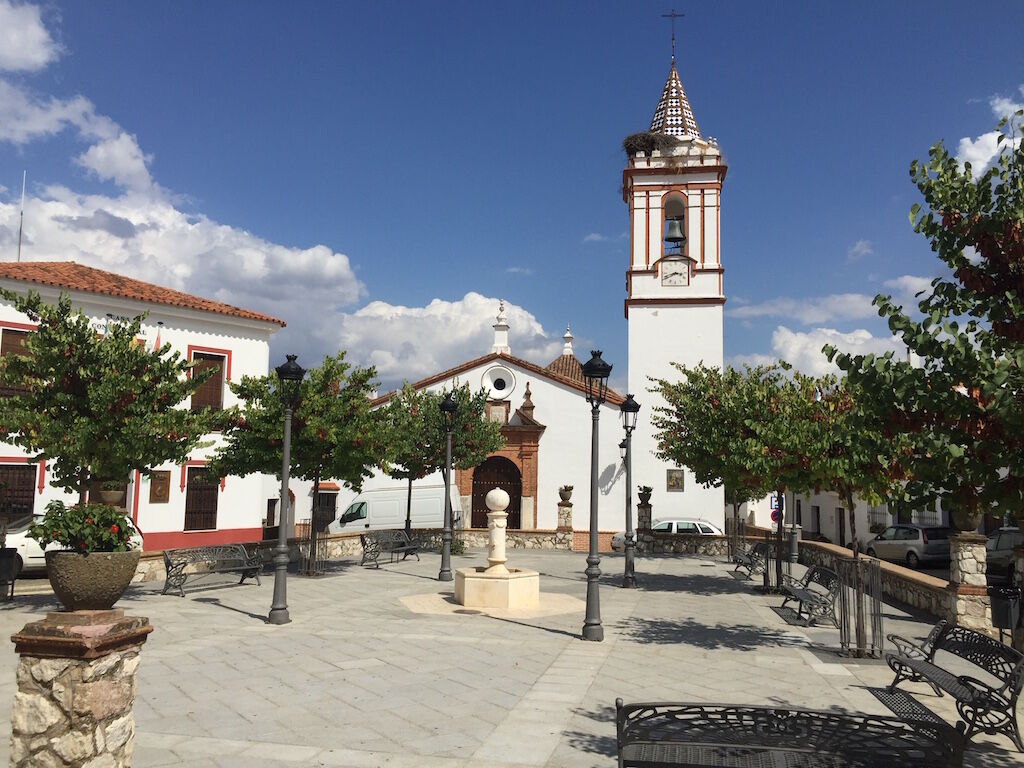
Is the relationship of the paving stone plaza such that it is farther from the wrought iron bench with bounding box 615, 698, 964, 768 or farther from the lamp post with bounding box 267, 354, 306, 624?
the wrought iron bench with bounding box 615, 698, 964, 768

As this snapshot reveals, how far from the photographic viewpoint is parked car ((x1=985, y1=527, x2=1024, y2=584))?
55.8 ft

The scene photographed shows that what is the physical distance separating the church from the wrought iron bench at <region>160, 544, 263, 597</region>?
1299 cm

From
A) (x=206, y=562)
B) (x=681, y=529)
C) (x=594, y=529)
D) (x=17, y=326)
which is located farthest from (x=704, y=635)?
(x=17, y=326)

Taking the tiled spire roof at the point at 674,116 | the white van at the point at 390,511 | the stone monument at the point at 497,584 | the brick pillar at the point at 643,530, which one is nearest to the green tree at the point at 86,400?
the stone monument at the point at 497,584

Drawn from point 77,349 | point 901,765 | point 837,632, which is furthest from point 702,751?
point 77,349

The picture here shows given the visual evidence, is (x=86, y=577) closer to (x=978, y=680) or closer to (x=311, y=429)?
(x=978, y=680)

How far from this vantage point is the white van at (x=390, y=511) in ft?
82.8

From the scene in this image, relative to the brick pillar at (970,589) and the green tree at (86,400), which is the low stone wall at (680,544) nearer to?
the brick pillar at (970,589)

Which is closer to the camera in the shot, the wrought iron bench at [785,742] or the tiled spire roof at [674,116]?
the wrought iron bench at [785,742]

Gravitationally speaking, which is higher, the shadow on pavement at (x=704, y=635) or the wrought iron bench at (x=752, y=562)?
the wrought iron bench at (x=752, y=562)

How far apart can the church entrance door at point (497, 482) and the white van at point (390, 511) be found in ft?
6.48

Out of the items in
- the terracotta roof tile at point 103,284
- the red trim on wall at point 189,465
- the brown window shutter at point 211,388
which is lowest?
the red trim on wall at point 189,465

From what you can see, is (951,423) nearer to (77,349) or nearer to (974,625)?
(974,625)

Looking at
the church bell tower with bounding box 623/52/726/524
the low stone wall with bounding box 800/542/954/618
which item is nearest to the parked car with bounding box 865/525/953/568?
the church bell tower with bounding box 623/52/726/524
